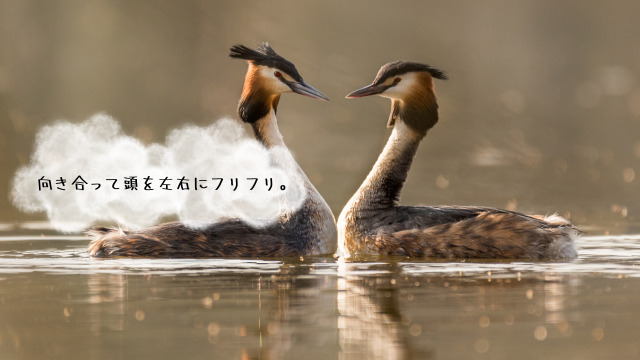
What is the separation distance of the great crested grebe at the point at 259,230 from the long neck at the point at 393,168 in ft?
1.86

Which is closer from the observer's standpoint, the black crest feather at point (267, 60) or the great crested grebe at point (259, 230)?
the great crested grebe at point (259, 230)

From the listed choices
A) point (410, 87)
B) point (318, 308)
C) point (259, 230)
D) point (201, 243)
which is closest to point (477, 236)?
point (410, 87)

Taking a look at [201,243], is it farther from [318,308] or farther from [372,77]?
[372,77]

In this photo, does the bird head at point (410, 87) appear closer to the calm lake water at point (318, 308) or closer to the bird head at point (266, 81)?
the bird head at point (266, 81)

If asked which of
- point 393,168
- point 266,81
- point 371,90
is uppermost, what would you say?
point 266,81

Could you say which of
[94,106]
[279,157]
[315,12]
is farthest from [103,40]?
[279,157]

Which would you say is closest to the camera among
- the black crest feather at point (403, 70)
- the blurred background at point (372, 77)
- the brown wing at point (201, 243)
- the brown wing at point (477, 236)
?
the brown wing at point (477, 236)

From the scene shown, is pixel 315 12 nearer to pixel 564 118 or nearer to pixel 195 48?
pixel 195 48

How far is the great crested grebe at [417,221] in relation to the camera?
11719 mm

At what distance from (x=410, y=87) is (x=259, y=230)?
2075 millimetres

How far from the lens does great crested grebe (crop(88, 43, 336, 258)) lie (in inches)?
467

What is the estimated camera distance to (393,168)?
1287 centimetres

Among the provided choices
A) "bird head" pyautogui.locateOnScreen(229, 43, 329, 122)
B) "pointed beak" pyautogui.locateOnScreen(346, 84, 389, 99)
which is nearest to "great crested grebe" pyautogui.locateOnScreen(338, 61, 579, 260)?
"pointed beak" pyautogui.locateOnScreen(346, 84, 389, 99)

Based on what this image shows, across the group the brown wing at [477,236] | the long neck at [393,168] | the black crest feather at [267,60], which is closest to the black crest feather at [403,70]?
the long neck at [393,168]
